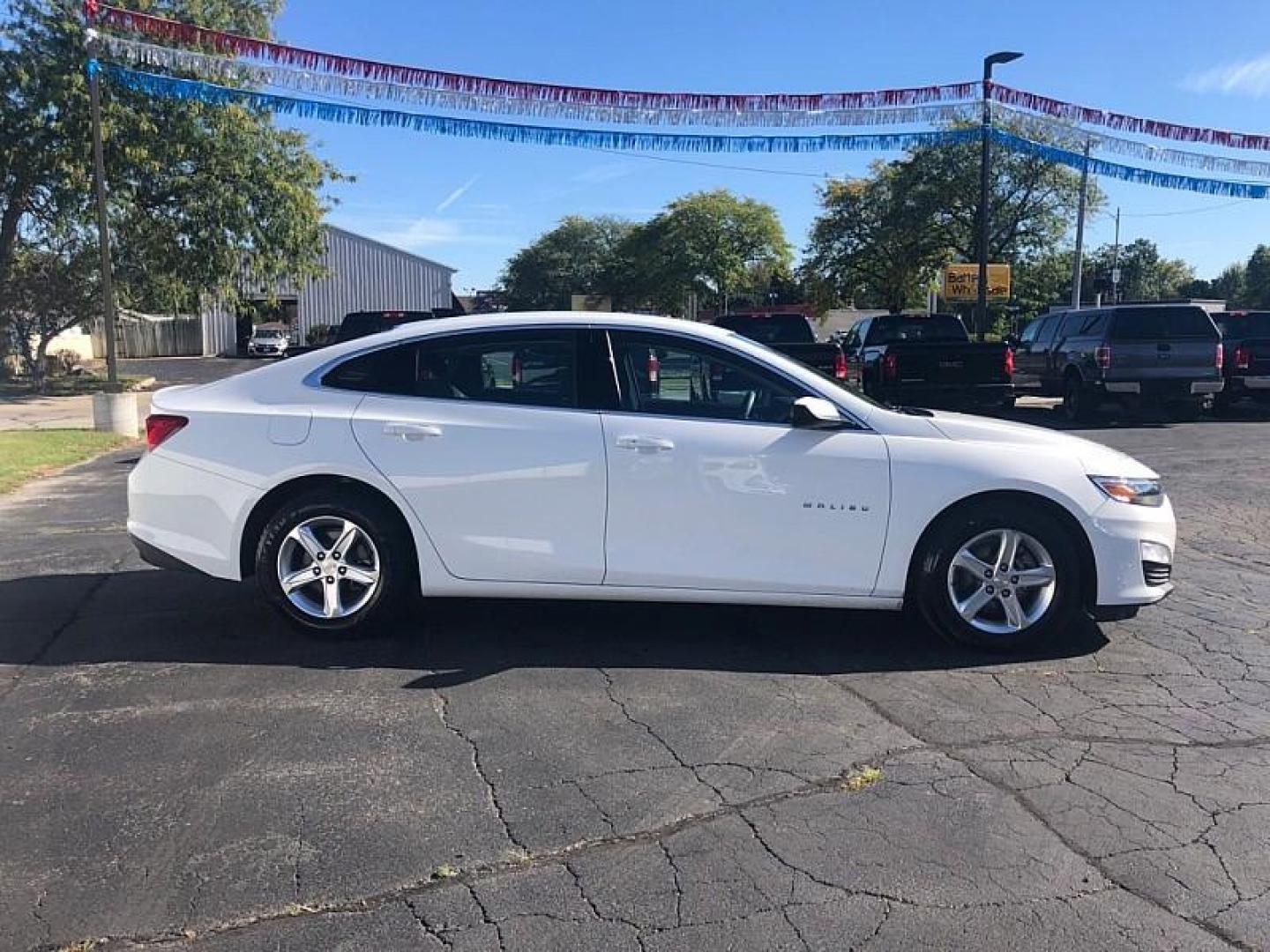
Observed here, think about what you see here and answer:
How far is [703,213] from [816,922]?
62262mm

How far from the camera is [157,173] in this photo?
79.4 feet

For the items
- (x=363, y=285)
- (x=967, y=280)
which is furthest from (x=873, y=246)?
(x=363, y=285)

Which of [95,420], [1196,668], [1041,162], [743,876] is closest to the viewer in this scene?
[743,876]

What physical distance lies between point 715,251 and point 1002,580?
5870 cm

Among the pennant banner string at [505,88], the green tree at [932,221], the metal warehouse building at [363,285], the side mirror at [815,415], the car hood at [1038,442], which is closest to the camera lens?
the side mirror at [815,415]

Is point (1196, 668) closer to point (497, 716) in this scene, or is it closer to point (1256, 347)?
point (497, 716)

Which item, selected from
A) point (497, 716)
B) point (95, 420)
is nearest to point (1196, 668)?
point (497, 716)

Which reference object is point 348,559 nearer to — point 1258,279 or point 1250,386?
point 1250,386

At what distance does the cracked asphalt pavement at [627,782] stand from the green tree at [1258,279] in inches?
3280

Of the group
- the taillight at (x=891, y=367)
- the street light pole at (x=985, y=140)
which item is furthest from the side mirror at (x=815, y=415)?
the street light pole at (x=985, y=140)

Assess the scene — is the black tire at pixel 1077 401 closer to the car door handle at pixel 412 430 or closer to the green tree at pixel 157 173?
the car door handle at pixel 412 430

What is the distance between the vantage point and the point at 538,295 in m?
85.6

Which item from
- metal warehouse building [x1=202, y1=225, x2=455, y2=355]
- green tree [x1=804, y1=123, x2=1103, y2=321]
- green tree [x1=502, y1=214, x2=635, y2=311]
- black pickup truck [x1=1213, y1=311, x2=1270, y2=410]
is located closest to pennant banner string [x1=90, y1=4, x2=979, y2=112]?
black pickup truck [x1=1213, y1=311, x2=1270, y2=410]

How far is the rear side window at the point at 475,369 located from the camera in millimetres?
5125
